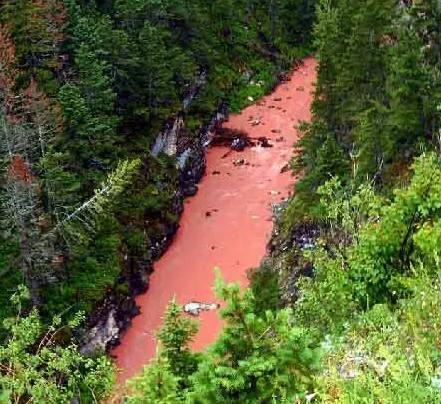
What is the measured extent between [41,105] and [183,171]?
18157mm

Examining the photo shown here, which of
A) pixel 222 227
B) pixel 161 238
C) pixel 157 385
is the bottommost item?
pixel 161 238

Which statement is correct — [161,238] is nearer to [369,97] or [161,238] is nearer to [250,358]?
[369,97]

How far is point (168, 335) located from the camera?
16125 mm

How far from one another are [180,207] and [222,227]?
124 inches

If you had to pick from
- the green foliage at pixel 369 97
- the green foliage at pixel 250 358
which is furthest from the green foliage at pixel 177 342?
the green foliage at pixel 369 97

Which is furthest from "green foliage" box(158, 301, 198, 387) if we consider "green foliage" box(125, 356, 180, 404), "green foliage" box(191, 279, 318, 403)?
"green foliage" box(191, 279, 318, 403)

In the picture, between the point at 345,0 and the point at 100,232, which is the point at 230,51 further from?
the point at 100,232

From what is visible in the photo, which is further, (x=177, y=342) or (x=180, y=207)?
(x=180, y=207)

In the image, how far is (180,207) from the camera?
43.8 meters

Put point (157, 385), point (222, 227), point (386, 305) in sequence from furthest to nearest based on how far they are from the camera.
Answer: point (222, 227) → point (157, 385) → point (386, 305)

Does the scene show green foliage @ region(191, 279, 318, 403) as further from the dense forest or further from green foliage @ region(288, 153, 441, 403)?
green foliage @ region(288, 153, 441, 403)

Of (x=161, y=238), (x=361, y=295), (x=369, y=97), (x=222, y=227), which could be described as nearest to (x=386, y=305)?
(x=361, y=295)

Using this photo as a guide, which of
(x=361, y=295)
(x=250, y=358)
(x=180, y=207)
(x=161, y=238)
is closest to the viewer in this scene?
(x=250, y=358)

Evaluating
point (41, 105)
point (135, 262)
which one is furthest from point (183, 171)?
point (41, 105)
